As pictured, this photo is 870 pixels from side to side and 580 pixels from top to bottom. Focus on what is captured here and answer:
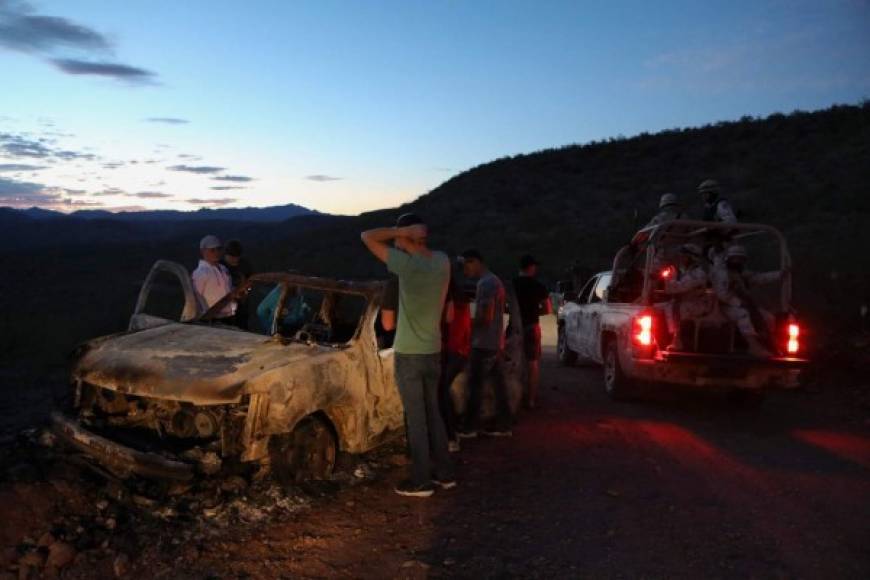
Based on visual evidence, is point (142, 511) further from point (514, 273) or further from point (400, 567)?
point (514, 273)

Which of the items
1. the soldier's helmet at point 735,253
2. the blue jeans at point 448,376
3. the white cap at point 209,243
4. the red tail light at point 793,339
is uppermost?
the soldier's helmet at point 735,253

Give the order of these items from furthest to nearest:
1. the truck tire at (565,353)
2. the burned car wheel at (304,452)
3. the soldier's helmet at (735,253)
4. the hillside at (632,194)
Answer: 1. the hillside at (632,194)
2. the truck tire at (565,353)
3. the soldier's helmet at (735,253)
4. the burned car wheel at (304,452)

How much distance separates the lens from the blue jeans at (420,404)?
544cm

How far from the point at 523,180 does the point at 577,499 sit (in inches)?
1873

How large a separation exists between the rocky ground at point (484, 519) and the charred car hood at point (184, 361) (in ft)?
2.25

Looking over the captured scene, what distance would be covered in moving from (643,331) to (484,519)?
4.24 meters

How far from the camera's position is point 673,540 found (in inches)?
188

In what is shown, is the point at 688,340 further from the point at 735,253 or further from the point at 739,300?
the point at 735,253

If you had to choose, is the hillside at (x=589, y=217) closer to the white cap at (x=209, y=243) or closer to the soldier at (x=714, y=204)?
the soldier at (x=714, y=204)

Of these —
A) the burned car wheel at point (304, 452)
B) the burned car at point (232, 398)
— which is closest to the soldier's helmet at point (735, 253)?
the burned car at point (232, 398)

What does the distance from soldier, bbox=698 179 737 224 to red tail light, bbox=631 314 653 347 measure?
7.40 ft

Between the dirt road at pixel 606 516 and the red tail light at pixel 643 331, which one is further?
the red tail light at pixel 643 331

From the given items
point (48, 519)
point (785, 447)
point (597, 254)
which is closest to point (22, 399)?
point (48, 519)

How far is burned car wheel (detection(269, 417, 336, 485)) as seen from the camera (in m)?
5.22
